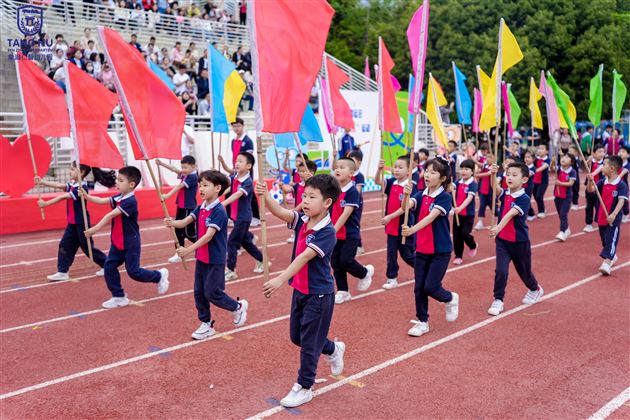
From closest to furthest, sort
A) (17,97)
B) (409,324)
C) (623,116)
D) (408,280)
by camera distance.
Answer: (409,324) → (408,280) → (623,116) → (17,97)

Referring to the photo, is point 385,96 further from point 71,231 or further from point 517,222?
point 71,231

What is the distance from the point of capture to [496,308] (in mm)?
6824

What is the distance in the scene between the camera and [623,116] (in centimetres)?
1297

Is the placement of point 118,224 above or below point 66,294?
above

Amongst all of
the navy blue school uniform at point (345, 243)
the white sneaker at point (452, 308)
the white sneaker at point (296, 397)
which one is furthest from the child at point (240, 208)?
the white sneaker at point (296, 397)

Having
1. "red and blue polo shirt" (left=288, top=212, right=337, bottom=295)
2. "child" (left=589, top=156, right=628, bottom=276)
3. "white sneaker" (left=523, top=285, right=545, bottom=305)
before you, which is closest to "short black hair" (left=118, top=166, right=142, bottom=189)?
"red and blue polo shirt" (left=288, top=212, right=337, bottom=295)

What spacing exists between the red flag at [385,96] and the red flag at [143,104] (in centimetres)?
326

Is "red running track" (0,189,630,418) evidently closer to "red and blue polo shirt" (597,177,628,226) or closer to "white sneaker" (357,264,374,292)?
"white sneaker" (357,264,374,292)

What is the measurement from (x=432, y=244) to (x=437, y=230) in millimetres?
155

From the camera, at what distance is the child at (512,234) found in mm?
6738

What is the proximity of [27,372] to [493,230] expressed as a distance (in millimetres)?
4891

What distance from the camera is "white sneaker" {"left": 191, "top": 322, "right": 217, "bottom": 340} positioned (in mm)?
6055

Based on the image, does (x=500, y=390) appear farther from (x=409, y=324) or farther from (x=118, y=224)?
(x=118, y=224)

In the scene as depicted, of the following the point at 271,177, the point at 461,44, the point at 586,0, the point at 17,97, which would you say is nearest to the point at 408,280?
the point at 586,0
